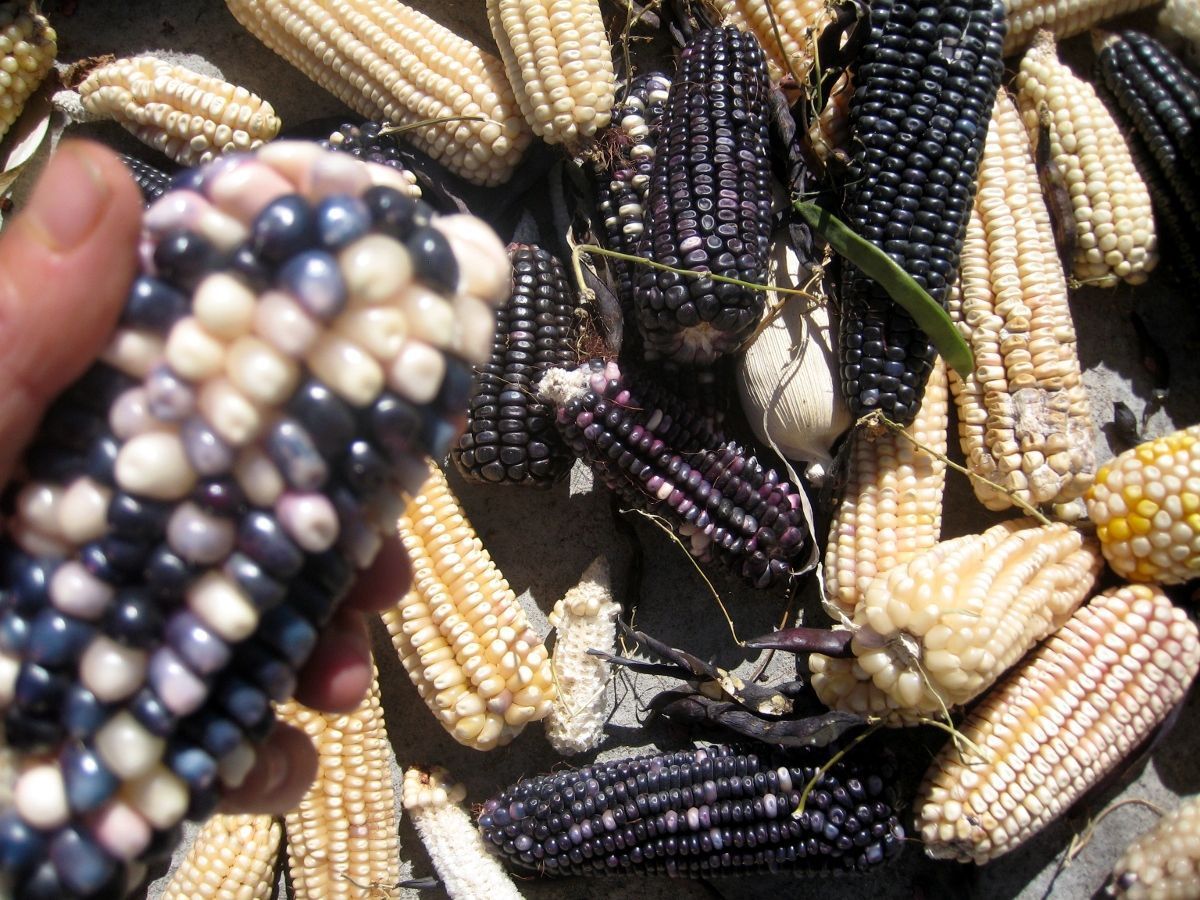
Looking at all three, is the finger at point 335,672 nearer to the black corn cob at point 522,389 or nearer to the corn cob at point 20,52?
the black corn cob at point 522,389

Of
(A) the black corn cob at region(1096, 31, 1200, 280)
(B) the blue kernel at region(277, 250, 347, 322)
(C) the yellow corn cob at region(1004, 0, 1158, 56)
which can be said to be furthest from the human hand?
(A) the black corn cob at region(1096, 31, 1200, 280)

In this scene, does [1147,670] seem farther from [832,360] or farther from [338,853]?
[338,853]

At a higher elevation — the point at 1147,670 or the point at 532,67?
the point at 532,67

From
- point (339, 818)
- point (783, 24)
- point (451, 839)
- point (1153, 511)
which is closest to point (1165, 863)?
point (1153, 511)

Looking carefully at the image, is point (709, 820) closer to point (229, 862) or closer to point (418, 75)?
point (229, 862)

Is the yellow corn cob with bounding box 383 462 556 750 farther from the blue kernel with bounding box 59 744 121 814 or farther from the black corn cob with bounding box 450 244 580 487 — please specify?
the blue kernel with bounding box 59 744 121 814

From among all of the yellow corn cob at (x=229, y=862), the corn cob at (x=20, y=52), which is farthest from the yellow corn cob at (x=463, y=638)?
the corn cob at (x=20, y=52)

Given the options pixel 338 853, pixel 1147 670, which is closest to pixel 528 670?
pixel 338 853
